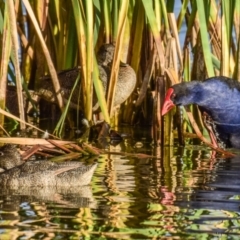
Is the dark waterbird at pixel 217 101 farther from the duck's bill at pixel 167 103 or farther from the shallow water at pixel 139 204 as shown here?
the shallow water at pixel 139 204

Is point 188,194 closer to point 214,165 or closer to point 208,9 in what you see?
point 214,165

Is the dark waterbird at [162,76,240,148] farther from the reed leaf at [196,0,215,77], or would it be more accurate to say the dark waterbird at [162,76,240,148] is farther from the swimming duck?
the swimming duck

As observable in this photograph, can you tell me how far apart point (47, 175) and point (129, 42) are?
325cm

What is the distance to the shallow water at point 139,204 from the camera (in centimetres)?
654

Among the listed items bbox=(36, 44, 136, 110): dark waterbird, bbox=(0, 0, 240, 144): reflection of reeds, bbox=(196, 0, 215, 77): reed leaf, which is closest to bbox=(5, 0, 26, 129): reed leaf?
bbox=(0, 0, 240, 144): reflection of reeds

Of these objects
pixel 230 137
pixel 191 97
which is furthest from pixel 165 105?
pixel 230 137

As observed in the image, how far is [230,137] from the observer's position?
10.5 m

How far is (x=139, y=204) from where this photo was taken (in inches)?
294

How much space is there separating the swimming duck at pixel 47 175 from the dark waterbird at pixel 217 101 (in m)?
1.83

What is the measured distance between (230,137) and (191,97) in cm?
79

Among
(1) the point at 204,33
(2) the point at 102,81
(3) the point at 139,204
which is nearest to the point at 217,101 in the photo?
(1) the point at 204,33

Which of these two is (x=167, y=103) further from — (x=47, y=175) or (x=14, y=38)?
(x=47, y=175)

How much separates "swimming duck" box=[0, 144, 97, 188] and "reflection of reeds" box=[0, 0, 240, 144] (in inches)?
63.2

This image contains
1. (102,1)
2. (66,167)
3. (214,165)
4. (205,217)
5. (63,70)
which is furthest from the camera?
(63,70)
